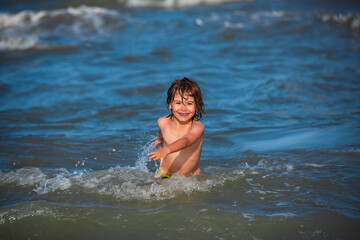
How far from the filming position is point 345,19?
13594 millimetres

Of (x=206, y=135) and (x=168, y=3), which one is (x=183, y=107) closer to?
(x=206, y=135)

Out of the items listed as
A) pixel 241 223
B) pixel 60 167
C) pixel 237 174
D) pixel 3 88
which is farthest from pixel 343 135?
pixel 3 88

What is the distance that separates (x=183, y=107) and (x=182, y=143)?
486mm

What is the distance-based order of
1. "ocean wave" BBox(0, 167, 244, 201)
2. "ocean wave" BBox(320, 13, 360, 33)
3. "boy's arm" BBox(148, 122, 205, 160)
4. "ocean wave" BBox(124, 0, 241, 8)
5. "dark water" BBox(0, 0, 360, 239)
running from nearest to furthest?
"boy's arm" BBox(148, 122, 205, 160), "dark water" BBox(0, 0, 360, 239), "ocean wave" BBox(0, 167, 244, 201), "ocean wave" BBox(320, 13, 360, 33), "ocean wave" BBox(124, 0, 241, 8)

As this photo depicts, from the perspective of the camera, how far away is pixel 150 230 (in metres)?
3.33

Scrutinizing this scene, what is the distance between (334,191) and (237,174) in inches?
38.7

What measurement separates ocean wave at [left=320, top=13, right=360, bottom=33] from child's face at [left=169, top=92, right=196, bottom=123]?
10652 millimetres

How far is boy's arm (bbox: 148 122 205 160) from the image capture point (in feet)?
11.0

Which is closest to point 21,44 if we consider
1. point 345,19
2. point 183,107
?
point 183,107

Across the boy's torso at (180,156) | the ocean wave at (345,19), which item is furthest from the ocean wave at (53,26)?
the boy's torso at (180,156)

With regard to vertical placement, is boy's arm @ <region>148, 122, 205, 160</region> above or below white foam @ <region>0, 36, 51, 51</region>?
below

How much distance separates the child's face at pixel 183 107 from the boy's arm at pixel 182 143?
0.14 metres

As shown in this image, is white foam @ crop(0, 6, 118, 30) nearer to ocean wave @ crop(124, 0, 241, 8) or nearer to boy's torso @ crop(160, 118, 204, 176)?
ocean wave @ crop(124, 0, 241, 8)

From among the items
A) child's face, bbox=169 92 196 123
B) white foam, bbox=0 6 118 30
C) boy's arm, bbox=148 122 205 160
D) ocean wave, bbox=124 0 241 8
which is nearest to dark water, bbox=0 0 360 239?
boy's arm, bbox=148 122 205 160
